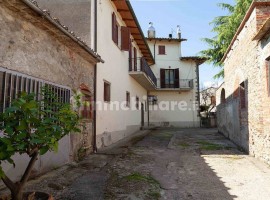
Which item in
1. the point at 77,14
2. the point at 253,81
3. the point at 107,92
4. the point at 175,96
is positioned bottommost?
the point at 107,92

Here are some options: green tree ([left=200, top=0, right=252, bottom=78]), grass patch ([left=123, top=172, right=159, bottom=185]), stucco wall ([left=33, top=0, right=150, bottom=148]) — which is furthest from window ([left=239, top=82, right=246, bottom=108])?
green tree ([left=200, top=0, right=252, bottom=78])

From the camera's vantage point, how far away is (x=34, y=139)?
8.89ft

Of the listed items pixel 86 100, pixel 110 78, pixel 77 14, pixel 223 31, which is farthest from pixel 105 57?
pixel 223 31

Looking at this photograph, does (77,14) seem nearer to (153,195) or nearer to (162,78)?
(153,195)

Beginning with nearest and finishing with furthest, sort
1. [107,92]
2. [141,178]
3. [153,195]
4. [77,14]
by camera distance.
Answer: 1. [153,195]
2. [141,178]
3. [77,14]
4. [107,92]

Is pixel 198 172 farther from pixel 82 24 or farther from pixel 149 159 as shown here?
pixel 82 24

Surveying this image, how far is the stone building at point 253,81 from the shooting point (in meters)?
6.80

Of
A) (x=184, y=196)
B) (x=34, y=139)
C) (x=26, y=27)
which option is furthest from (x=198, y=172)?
(x=26, y=27)

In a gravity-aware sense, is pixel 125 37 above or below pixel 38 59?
above

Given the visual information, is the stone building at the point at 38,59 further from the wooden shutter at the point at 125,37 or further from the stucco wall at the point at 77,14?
the wooden shutter at the point at 125,37

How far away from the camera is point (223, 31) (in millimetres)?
21797

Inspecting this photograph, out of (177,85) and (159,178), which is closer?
(159,178)

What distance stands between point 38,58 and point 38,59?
0.02 meters

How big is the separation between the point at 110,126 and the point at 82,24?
14.3ft
